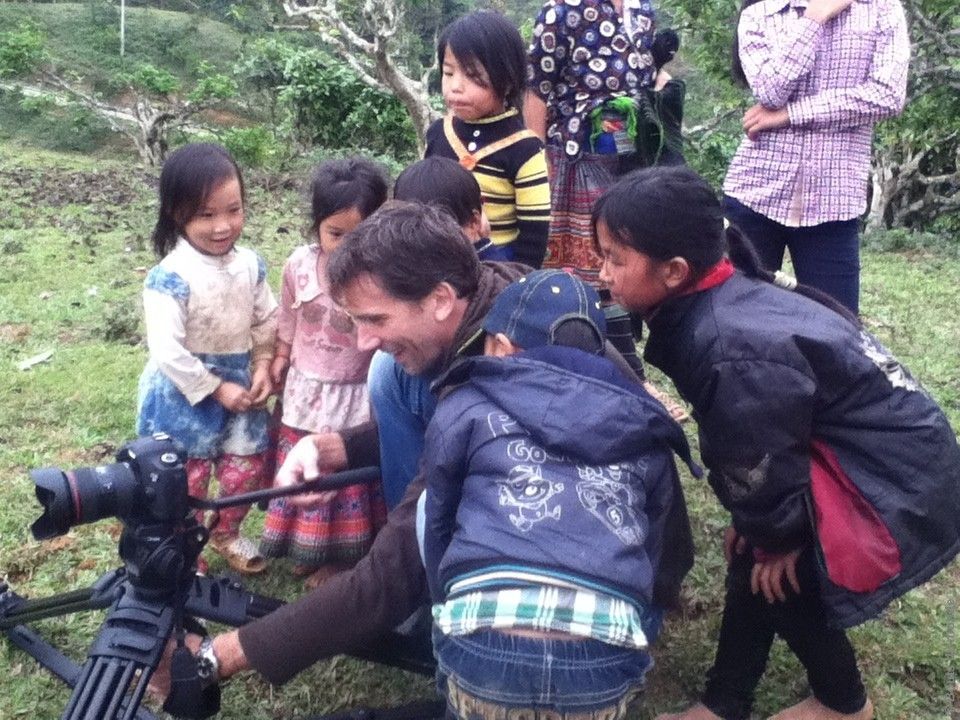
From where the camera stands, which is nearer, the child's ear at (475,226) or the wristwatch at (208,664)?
the wristwatch at (208,664)

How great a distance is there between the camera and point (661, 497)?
160 centimetres

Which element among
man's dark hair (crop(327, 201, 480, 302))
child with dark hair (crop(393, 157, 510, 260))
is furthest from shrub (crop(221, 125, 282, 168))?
man's dark hair (crop(327, 201, 480, 302))

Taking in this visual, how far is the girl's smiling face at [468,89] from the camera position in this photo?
279 centimetres

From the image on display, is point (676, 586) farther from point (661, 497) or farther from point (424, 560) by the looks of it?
point (424, 560)

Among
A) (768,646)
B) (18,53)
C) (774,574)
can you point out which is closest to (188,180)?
(774,574)

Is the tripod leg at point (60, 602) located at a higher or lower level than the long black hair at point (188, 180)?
lower

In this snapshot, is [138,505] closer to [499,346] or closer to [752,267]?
[499,346]

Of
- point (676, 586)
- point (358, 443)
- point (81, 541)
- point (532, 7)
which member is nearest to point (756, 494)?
point (676, 586)

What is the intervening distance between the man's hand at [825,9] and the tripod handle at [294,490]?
172 centimetres

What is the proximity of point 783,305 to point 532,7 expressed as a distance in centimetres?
1956

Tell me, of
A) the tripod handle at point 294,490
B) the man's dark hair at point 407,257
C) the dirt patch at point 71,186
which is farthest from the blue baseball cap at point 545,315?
the dirt patch at point 71,186

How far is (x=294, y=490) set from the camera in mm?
1779

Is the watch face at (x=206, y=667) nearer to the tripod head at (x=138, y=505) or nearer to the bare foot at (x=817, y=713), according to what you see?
the tripod head at (x=138, y=505)

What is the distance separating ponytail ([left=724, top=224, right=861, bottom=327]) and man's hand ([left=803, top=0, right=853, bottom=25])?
91 centimetres
